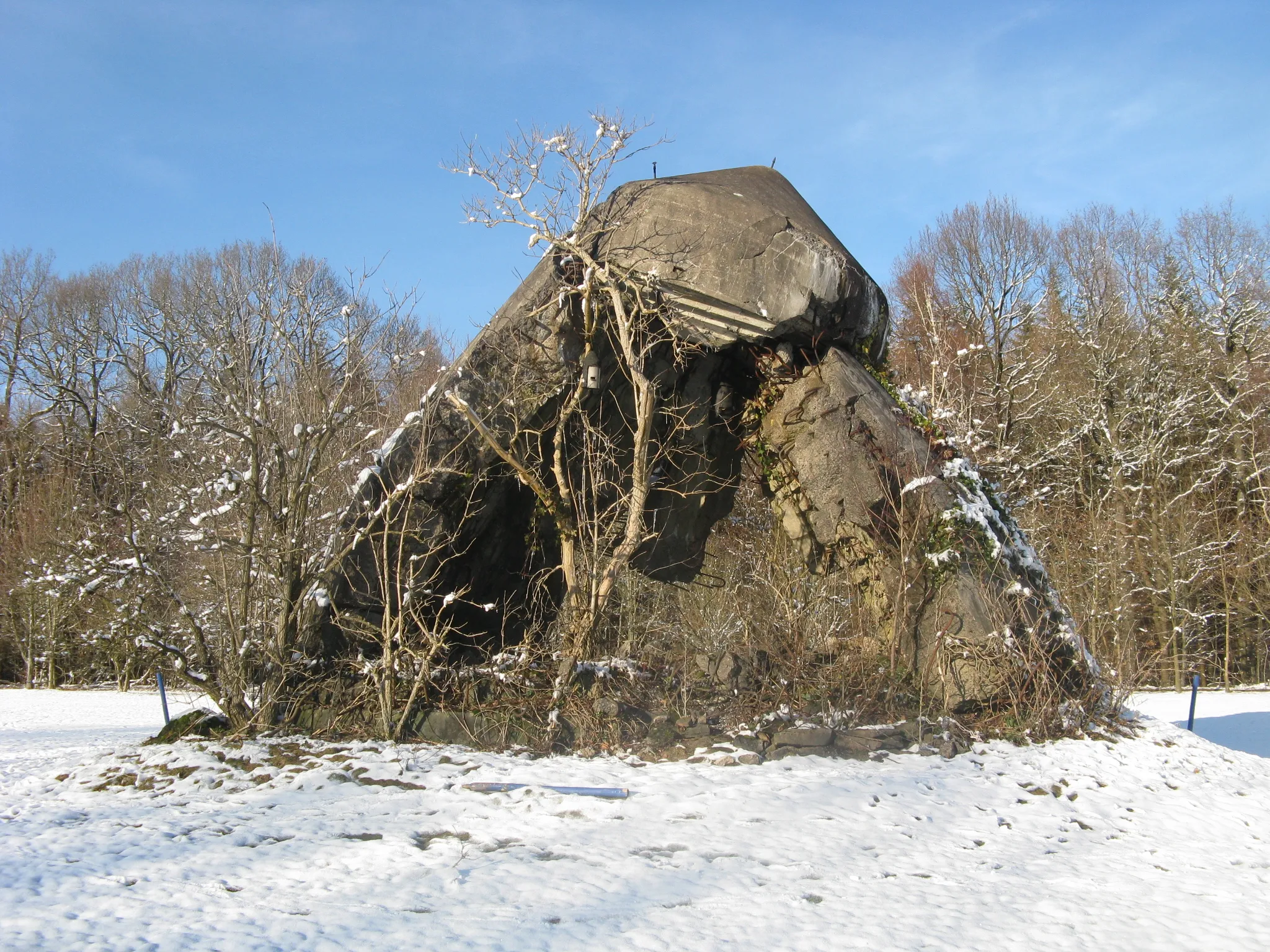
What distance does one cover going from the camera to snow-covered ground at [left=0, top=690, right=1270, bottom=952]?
10.5 feet

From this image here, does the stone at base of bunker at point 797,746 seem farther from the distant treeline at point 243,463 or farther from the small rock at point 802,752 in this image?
the distant treeline at point 243,463

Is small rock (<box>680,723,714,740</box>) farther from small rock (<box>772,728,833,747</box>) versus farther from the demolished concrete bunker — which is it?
the demolished concrete bunker

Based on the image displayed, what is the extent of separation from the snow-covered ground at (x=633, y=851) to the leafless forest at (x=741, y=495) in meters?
1.09

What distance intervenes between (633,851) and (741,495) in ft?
30.2

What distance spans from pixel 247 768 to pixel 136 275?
2159 cm

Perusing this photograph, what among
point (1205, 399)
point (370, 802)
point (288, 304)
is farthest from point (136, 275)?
point (1205, 399)

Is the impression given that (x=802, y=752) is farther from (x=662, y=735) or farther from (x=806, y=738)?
(x=662, y=735)

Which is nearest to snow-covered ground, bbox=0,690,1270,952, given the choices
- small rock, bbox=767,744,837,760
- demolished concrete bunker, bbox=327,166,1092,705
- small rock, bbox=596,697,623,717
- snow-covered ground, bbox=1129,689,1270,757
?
small rock, bbox=767,744,837,760

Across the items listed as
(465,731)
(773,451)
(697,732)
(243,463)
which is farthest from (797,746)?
(243,463)

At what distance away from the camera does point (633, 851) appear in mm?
4043

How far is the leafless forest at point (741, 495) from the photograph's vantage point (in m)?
6.00

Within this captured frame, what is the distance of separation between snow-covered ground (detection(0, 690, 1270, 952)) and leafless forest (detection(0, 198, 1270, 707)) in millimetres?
1086

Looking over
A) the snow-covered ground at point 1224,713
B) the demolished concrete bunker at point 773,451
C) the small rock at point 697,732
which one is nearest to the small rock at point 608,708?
the small rock at point 697,732

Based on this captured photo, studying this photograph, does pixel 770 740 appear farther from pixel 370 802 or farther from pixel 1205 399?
pixel 1205 399
